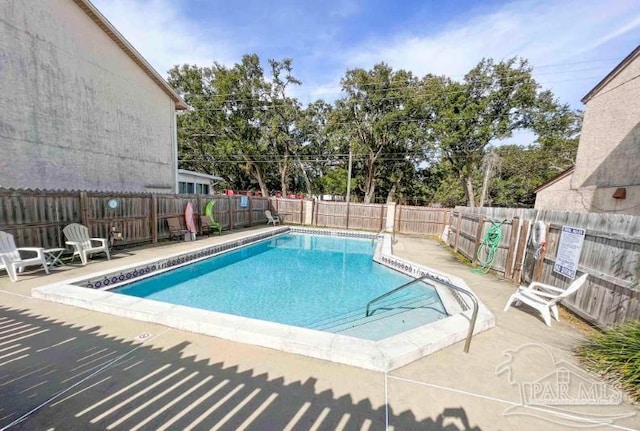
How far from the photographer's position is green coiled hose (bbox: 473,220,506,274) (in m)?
6.38

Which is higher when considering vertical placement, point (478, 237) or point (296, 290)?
point (478, 237)

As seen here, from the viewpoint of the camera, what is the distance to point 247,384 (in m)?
2.33

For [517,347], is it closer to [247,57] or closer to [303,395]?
[303,395]

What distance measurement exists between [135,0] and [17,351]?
12.4 m

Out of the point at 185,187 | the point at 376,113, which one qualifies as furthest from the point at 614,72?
the point at 185,187

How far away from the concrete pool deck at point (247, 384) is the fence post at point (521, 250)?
8.58 feet

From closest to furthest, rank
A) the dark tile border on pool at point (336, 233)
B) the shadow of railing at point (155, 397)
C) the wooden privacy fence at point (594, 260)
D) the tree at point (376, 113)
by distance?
1. the shadow of railing at point (155, 397)
2. the wooden privacy fence at point (594, 260)
3. the dark tile border on pool at point (336, 233)
4. the tree at point (376, 113)

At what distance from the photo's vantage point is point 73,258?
626cm

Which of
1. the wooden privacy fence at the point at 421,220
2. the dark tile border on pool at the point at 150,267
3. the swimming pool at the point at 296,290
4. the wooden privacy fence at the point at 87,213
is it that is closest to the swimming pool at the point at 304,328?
the dark tile border on pool at the point at 150,267

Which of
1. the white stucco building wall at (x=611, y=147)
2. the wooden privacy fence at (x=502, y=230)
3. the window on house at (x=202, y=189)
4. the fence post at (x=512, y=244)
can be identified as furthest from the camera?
the window on house at (x=202, y=189)

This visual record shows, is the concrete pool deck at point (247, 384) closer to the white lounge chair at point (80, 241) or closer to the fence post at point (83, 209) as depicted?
the white lounge chair at point (80, 241)

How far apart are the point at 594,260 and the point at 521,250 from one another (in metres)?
1.92

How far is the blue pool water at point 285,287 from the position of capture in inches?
212

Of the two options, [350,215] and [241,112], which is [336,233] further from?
[241,112]
